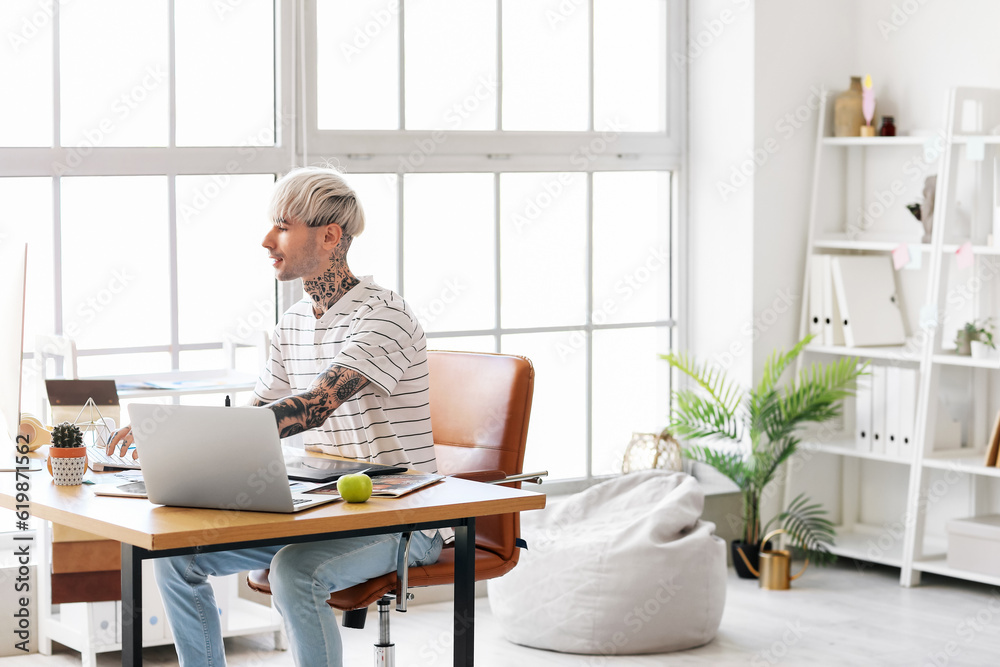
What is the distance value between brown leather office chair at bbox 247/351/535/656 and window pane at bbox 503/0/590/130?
68.9 inches

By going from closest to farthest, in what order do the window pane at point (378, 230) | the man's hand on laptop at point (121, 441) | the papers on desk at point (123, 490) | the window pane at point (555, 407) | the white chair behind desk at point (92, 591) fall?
the papers on desk at point (123, 490) < the man's hand on laptop at point (121, 441) < the white chair behind desk at point (92, 591) < the window pane at point (378, 230) < the window pane at point (555, 407)

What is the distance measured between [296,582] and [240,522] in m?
0.37

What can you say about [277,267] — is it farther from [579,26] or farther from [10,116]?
[579,26]

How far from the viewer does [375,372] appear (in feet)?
8.43

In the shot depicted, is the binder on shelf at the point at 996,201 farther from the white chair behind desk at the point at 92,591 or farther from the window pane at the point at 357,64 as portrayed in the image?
the white chair behind desk at the point at 92,591

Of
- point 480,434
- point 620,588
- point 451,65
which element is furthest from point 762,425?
point 480,434

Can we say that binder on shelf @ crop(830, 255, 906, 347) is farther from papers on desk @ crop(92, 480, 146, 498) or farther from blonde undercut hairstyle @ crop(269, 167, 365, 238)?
papers on desk @ crop(92, 480, 146, 498)

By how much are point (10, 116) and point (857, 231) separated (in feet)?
9.82

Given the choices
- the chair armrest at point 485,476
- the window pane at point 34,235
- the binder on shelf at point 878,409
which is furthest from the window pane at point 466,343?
the chair armrest at point 485,476

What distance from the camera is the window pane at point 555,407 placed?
4645mm

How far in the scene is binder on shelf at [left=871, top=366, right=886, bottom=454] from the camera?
466cm

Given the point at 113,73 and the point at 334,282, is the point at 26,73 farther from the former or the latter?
the point at 334,282

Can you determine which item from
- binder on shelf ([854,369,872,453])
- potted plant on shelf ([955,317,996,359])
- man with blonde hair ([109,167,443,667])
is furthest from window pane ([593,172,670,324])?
man with blonde hair ([109,167,443,667])

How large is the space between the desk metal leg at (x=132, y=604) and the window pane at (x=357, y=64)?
2324 mm
